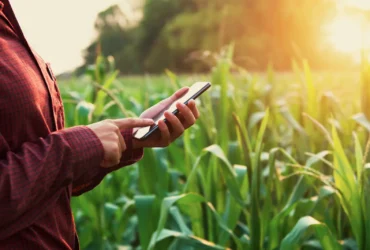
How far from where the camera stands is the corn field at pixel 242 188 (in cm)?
188

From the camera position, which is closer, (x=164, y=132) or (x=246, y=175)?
(x=164, y=132)

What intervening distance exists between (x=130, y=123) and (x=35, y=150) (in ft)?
0.61

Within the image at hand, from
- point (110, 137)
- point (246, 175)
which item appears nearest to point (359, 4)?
point (246, 175)

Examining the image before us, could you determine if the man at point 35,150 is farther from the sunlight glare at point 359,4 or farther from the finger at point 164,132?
the sunlight glare at point 359,4

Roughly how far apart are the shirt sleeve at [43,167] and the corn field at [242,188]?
687 mm

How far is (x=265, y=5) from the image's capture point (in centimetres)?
3272

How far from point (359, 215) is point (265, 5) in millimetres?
31613

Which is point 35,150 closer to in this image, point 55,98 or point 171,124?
point 55,98

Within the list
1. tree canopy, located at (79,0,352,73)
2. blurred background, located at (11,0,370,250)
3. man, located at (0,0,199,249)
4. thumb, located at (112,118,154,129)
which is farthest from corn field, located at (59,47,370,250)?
tree canopy, located at (79,0,352,73)

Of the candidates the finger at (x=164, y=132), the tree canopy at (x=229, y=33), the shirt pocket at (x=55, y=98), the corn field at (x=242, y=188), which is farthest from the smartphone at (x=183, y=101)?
the tree canopy at (x=229, y=33)

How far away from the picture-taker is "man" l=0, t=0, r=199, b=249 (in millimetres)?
1127

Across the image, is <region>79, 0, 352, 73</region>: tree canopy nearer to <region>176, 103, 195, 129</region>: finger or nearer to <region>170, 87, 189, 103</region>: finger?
<region>170, 87, 189, 103</region>: finger

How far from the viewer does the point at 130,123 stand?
4.14 ft

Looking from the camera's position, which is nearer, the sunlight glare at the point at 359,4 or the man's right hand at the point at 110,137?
the man's right hand at the point at 110,137
